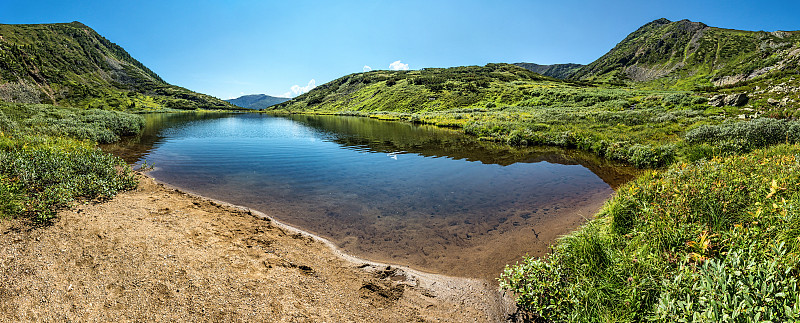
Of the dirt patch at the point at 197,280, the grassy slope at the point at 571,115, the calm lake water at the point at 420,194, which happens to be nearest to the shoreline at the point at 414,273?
the dirt patch at the point at 197,280

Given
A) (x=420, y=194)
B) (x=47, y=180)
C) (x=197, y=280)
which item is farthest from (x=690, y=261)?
(x=47, y=180)

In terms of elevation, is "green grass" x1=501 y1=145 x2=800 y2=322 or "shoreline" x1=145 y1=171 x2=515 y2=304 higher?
"green grass" x1=501 y1=145 x2=800 y2=322

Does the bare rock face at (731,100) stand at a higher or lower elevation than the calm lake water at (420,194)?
higher

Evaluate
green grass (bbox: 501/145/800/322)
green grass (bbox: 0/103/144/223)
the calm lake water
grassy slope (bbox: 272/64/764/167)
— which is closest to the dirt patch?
green grass (bbox: 0/103/144/223)

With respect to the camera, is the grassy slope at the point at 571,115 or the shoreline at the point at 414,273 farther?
the grassy slope at the point at 571,115

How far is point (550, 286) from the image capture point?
590 centimetres

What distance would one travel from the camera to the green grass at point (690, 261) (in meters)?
3.70

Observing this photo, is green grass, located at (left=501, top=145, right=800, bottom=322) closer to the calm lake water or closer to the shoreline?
the shoreline

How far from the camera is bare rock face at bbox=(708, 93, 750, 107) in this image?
135 ft

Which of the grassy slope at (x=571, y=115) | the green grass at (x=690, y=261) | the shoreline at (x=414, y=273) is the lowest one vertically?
the shoreline at (x=414, y=273)

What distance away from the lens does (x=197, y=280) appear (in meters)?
6.66

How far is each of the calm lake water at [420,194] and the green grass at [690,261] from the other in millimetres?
2488

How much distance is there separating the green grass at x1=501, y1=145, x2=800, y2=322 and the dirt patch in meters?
1.76

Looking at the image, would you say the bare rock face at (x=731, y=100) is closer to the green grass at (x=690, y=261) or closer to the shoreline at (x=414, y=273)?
the green grass at (x=690, y=261)
